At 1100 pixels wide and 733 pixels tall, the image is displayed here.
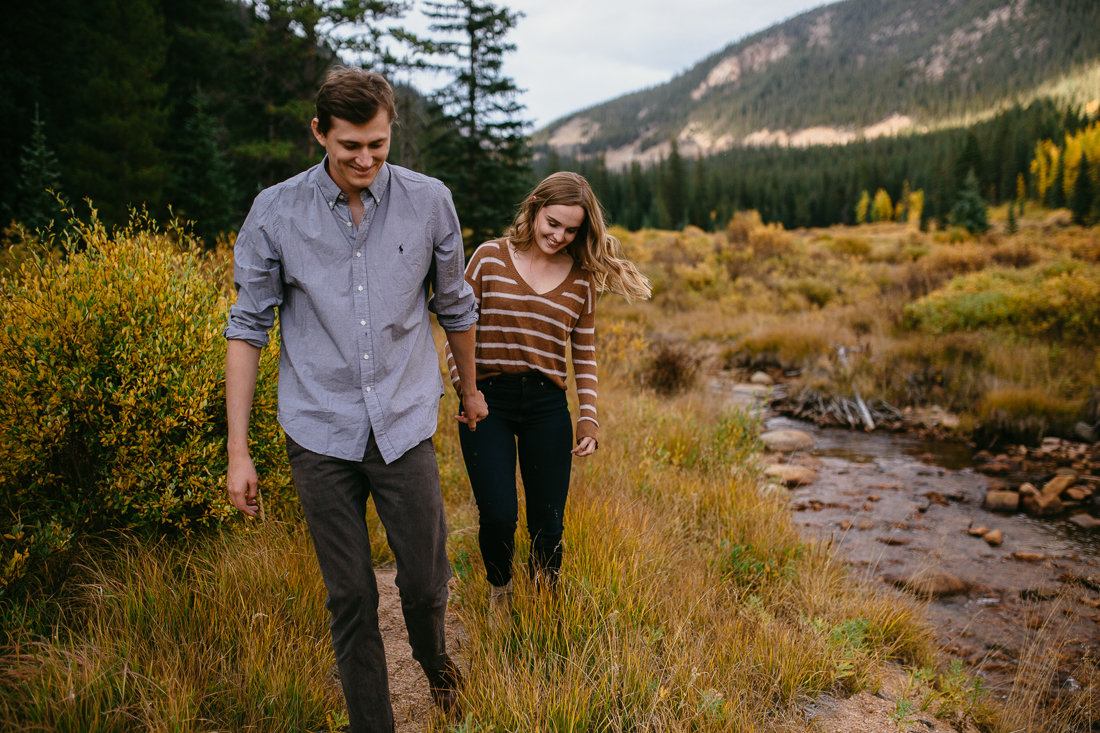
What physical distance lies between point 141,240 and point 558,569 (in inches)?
126

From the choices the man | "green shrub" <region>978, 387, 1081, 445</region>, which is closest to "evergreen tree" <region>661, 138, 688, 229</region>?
"green shrub" <region>978, 387, 1081, 445</region>

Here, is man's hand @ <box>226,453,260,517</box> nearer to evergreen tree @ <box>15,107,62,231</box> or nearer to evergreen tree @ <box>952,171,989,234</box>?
evergreen tree @ <box>15,107,62,231</box>

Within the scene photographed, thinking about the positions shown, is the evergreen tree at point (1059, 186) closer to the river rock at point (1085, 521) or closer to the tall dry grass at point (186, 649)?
the river rock at point (1085, 521)

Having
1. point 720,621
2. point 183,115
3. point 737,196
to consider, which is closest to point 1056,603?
point 720,621

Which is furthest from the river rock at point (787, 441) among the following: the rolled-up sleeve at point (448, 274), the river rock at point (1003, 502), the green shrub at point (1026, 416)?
the rolled-up sleeve at point (448, 274)

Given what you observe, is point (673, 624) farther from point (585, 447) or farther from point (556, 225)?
point (556, 225)

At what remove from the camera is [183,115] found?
85.9ft

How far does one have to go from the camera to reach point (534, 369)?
2588mm

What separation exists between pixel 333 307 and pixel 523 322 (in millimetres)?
1022

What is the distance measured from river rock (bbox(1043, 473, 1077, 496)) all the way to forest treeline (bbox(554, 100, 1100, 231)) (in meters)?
56.2

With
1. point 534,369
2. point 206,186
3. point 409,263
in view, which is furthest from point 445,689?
point 206,186

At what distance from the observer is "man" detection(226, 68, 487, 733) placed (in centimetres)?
174

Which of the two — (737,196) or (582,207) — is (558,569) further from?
(737,196)

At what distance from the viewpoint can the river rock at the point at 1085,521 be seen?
5.57 m
